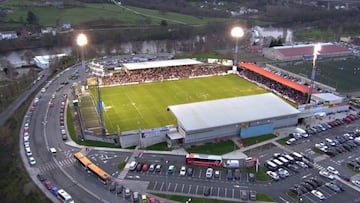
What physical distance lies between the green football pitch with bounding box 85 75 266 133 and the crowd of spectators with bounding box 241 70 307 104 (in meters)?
1.26

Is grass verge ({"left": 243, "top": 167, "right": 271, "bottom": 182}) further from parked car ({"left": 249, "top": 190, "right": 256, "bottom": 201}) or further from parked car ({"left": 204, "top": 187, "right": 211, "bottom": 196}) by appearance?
parked car ({"left": 204, "top": 187, "right": 211, "bottom": 196})

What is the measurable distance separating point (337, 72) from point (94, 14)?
5615cm

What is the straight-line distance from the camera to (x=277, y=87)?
130 ft

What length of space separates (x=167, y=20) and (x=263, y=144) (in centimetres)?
6035

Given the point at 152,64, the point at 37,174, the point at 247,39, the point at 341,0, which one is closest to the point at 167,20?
the point at 247,39

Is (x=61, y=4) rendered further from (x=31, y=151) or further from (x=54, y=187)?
(x=54, y=187)

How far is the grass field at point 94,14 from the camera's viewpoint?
76988mm

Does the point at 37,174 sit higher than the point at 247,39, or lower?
lower

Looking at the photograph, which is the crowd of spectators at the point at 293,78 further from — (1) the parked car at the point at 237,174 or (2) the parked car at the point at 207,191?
(2) the parked car at the point at 207,191

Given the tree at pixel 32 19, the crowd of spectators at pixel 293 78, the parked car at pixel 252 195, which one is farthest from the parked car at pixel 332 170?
the tree at pixel 32 19

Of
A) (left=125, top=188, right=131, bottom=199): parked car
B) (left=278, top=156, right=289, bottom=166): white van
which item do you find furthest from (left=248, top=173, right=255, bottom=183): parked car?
(left=125, top=188, right=131, bottom=199): parked car

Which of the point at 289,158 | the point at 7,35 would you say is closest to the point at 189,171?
the point at 289,158

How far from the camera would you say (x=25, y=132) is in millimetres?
29500

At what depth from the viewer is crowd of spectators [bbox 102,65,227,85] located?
42.5 meters
